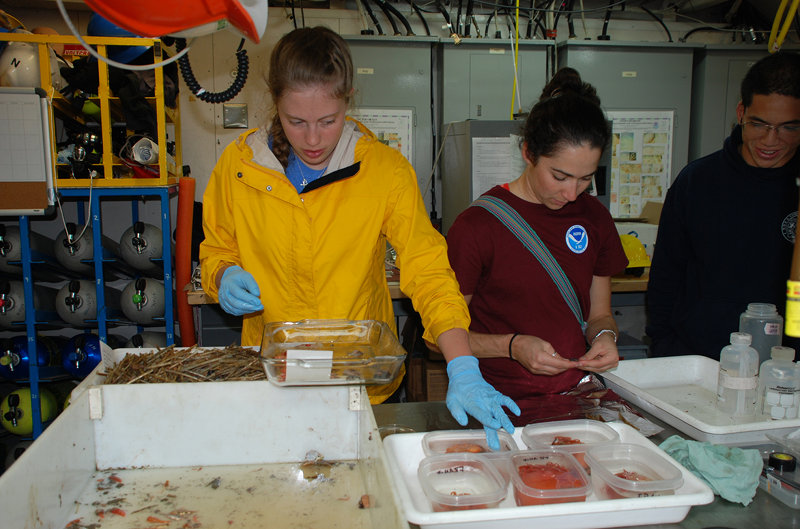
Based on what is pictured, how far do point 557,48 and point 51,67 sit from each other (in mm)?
2968

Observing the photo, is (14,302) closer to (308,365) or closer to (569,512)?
(308,365)

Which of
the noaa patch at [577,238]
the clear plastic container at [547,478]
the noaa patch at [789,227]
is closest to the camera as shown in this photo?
the clear plastic container at [547,478]

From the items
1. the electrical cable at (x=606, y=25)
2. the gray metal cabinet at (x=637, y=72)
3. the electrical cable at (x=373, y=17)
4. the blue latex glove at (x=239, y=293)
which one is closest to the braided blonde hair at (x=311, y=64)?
the blue latex glove at (x=239, y=293)

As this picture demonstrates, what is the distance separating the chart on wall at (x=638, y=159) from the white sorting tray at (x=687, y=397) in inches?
98.5

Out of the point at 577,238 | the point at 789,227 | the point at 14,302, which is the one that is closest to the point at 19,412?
the point at 14,302

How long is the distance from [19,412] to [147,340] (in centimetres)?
71

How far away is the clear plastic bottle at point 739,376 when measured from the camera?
1285 mm

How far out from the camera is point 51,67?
9.66ft

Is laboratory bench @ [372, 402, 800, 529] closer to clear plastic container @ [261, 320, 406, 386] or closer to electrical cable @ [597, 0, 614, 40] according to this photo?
clear plastic container @ [261, 320, 406, 386]

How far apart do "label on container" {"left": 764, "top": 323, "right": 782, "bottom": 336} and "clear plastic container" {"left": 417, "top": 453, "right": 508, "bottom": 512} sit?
90cm

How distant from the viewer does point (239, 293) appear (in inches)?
55.6

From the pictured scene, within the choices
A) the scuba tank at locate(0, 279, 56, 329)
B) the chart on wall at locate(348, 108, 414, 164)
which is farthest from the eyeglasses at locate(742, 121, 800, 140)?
the scuba tank at locate(0, 279, 56, 329)

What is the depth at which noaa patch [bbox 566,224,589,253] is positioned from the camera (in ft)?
5.40

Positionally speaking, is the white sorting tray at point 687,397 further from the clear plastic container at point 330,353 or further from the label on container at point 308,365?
the label on container at point 308,365
